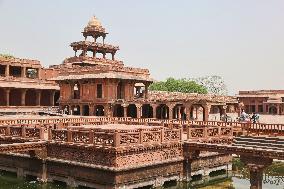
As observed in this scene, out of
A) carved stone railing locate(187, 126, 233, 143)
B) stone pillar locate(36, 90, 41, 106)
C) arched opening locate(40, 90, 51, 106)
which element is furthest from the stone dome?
carved stone railing locate(187, 126, 233, 143)

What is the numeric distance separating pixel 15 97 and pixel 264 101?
41.1 m

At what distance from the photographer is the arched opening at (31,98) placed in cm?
5669

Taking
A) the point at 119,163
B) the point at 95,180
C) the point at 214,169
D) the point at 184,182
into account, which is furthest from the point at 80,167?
the point at 214,169

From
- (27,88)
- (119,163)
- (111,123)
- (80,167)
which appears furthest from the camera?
(27,88)

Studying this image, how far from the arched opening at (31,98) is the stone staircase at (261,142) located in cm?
3763

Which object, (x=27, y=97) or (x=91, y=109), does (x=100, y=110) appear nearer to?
(x=91, y=109)

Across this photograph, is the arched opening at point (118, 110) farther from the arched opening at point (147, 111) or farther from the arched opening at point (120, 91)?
the arched opening at point (147, 111)

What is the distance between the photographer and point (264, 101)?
7106cm

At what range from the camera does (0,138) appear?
2547cm

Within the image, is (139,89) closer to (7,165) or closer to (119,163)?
(7,165)

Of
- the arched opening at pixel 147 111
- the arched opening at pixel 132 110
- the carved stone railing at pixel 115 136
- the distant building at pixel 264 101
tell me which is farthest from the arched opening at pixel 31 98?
the carved stone railing at pixel 115 136

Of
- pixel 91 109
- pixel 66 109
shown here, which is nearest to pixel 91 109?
pixel 91 109

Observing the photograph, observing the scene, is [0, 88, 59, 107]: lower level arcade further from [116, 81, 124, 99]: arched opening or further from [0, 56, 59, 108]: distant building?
[116, 81, 124, 99]: arched opening

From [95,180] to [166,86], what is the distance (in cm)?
7875
